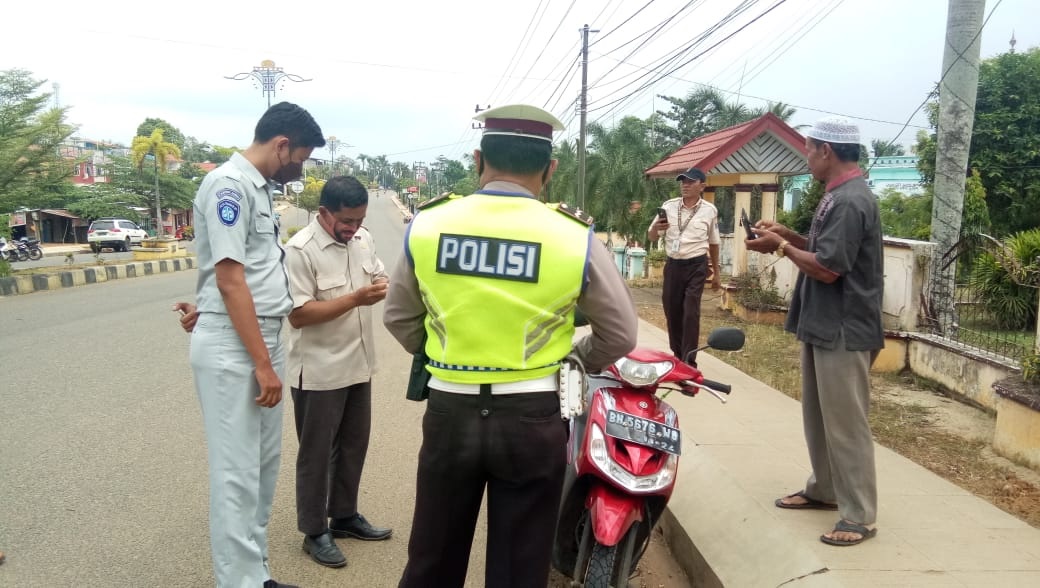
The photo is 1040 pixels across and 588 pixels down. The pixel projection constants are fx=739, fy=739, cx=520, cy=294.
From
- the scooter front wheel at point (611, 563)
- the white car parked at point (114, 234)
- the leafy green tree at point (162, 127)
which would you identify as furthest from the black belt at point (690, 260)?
the leafy green tree at point (162, 127)

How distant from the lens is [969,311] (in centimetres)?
734

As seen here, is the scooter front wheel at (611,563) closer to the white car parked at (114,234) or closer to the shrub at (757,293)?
the shrub at (757,293)

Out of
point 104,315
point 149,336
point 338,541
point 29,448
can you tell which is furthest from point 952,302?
point 104,315

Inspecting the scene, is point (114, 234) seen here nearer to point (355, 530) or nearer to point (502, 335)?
point (355, 530)

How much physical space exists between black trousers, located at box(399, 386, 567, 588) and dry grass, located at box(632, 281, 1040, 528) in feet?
9.71

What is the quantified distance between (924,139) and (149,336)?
15.7 meters

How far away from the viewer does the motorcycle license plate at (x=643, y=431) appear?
2752 millimetres

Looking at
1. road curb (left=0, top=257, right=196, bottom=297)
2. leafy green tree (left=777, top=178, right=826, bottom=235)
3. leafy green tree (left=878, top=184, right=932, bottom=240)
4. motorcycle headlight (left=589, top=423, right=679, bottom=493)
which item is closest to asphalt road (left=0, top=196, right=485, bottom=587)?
motorcycle headlight (left=589, top=423, right=679, bottom=493)

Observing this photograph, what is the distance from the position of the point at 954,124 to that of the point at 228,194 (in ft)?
21.3

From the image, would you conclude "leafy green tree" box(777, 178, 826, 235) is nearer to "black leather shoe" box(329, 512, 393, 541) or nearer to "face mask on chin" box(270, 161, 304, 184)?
"black leather shoe" box(329, 512, 393, 541)

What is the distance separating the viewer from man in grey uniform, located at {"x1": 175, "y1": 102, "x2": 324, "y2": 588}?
250 centimetres

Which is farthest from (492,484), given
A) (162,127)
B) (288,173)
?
(162,127)

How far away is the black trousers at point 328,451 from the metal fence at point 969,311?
165 inches

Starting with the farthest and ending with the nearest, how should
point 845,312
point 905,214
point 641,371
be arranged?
point 905,214
point 845,312
point 641,371
